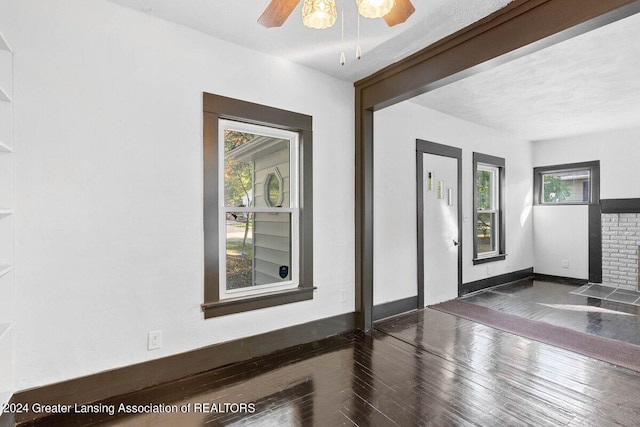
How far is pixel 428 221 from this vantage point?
168 inches

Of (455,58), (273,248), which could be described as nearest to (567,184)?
(455,58)

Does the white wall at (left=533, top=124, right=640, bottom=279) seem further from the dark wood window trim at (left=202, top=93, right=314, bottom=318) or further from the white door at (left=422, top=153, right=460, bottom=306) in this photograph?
the dark wood window trim at (left=202, top=93, right=314, bottom=318)

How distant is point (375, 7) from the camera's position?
50.5 inches

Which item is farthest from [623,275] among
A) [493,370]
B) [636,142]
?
[493,370]

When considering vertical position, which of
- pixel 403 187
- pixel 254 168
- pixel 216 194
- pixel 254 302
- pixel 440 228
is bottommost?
pixel 254 302

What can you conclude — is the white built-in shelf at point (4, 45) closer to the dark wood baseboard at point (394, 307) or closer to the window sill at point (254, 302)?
the window sill at point (254, 302)

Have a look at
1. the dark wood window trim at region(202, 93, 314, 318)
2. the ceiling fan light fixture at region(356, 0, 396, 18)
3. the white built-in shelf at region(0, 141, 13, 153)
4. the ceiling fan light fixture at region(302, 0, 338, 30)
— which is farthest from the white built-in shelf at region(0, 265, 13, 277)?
the ceiling fan light fixture at region(356, 0, 396, 18)

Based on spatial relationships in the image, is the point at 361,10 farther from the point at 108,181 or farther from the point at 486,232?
the point at 486,232

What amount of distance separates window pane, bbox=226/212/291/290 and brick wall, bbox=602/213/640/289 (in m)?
5.55

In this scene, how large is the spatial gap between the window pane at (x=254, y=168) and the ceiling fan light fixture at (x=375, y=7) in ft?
5.83

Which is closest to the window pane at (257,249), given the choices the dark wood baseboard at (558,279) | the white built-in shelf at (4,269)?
the white built-in shelf at (4,269)

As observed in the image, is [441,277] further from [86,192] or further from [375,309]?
[86,192]

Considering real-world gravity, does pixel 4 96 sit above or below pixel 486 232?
above

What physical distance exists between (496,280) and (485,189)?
1545 mm
